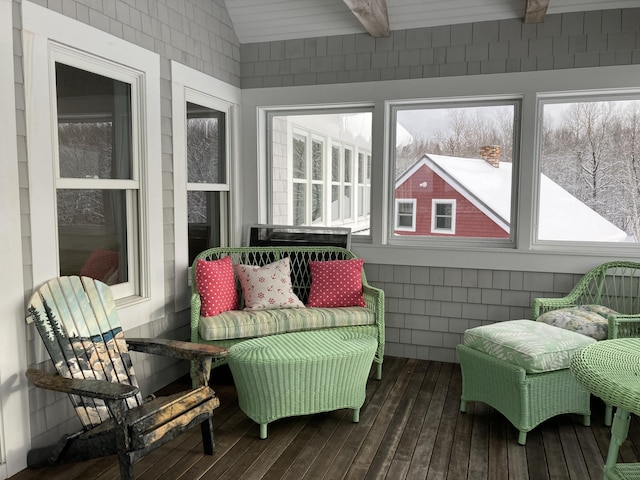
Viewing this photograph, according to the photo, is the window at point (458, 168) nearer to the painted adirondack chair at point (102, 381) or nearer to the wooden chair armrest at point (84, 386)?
the painted adirondack chair at point (102, 381)

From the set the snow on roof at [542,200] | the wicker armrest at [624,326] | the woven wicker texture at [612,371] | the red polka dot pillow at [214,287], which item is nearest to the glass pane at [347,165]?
the snow on roof at [542,200]

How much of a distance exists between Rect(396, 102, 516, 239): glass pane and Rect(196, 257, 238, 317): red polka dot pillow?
158 cm

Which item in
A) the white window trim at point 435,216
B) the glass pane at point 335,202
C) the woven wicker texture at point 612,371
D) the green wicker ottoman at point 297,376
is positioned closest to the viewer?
the woven wicker texture at point 612,371

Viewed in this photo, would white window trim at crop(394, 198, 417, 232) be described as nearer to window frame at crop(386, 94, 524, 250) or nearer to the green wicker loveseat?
window frame at crop(386, 94, 524, 250)

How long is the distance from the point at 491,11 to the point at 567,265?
1977 millimetres

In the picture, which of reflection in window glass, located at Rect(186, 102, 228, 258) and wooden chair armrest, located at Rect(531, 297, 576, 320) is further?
reflection in window glass, located at Rect(186, 102, 228, 258)

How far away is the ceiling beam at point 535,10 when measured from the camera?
364 cm

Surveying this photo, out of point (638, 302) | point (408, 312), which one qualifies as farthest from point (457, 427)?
point (638, 302)

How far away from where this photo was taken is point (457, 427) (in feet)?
10.7

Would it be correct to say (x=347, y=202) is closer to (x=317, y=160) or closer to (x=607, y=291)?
(x=317, y=160)

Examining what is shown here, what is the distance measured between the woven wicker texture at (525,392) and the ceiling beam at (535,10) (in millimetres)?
2310

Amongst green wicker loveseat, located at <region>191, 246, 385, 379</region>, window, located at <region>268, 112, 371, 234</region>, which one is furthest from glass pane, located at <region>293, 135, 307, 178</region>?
green wicker loveseat, located at <region>191, 246, 385, 379</region>

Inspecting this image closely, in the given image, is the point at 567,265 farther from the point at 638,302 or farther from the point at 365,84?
the point at 365,84

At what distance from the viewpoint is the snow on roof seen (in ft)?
13.8
